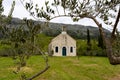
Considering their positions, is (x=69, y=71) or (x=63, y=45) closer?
(x=69, y=71)

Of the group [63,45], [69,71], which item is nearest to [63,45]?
[63,45]

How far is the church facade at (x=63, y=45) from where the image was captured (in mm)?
83688

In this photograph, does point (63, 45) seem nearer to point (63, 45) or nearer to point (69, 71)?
point (63, 45)

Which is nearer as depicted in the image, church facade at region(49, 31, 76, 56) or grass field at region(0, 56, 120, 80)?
grass field at region(0, 56, 120, 80)

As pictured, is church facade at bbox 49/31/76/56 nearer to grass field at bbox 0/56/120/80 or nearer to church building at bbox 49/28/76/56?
church building at bbox 49/28/76/56

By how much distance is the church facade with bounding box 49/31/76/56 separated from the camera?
275ft

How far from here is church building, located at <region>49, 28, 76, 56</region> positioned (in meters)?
83.7

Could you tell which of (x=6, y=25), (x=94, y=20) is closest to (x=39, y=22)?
(x=6, y=25)

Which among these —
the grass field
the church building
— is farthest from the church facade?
the grass field

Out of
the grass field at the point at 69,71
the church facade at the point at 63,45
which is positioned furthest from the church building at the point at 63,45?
the grass field at the point at 69,71

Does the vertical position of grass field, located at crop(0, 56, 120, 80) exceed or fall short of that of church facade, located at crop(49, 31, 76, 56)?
it falls short

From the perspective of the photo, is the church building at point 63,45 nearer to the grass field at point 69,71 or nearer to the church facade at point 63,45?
the church facade at point 63,45

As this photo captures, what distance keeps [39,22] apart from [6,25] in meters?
1.37

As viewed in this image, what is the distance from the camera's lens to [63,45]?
84250mm
